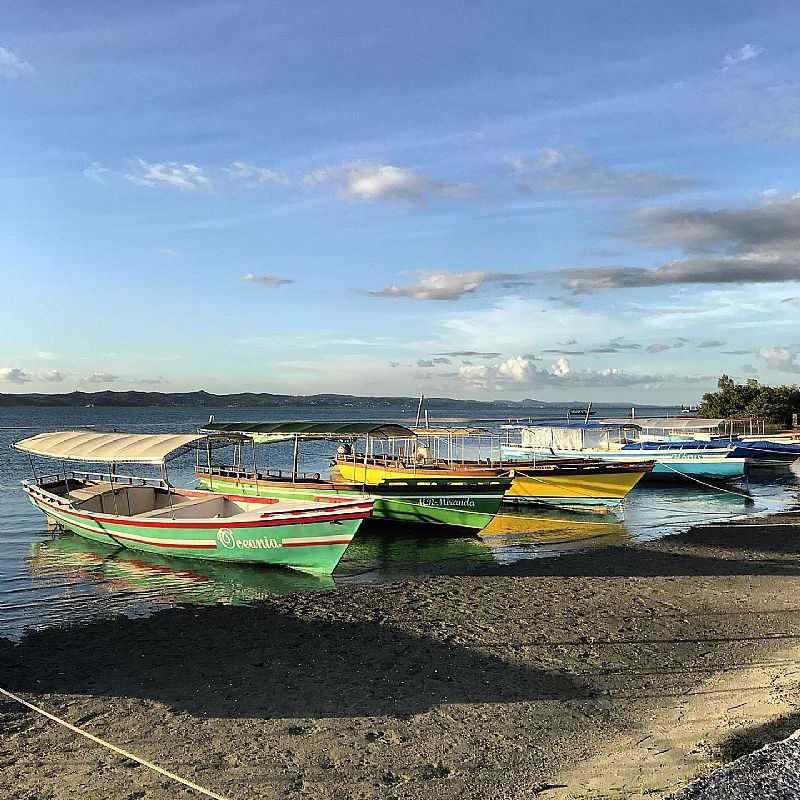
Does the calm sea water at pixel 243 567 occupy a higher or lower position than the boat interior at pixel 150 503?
lower

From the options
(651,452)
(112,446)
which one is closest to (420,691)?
(112,446)

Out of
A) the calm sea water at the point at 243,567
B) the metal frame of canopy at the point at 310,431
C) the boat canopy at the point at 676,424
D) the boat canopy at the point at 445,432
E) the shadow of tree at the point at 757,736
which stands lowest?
the calm sea water at the point at 243,567

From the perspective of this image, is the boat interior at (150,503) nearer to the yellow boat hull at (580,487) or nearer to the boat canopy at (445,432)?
the boat canopy at (445,432)

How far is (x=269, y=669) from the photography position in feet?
34.9

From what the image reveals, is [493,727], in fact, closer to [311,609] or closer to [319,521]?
[311,609]

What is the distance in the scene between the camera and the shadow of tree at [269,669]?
9430 mm

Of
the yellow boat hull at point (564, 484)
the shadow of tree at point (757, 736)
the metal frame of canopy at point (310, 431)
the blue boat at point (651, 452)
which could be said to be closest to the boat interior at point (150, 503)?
the metal frame of canopy at point (310, 431)

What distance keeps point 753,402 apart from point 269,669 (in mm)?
63398

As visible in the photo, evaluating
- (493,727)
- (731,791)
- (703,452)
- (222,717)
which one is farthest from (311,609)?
(703,452)

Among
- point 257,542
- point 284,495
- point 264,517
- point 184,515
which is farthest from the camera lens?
point 284,495

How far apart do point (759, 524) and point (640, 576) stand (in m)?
9.75

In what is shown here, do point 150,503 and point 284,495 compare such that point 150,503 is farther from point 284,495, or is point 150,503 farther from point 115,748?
point 115,748

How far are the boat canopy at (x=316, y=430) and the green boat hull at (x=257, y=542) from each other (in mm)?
6435

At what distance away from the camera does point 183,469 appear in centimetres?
4669
